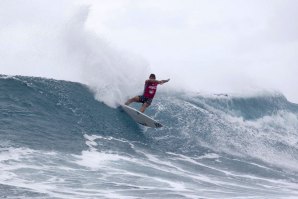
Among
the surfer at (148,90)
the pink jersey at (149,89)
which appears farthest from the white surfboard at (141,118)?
the pink jersey at (149,89)

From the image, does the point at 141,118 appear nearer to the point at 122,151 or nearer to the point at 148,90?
the point at 148,90

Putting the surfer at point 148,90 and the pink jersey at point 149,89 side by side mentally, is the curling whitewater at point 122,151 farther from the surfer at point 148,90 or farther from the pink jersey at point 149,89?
the pink jersey at point 149,89

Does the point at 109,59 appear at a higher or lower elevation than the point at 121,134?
higher

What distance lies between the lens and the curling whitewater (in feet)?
36.3

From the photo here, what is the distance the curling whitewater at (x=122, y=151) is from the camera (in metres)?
11.1

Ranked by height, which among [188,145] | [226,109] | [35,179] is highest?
[226,109]

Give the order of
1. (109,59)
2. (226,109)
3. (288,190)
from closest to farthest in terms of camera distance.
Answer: (288,190)
(109,59)
(226,109)

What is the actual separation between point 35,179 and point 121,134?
24.2 feet

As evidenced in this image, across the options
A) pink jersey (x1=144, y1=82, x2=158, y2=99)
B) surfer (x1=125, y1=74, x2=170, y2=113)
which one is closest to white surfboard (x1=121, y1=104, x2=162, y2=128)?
surfer (x1=125, y1=74, x2=170, y2=113)

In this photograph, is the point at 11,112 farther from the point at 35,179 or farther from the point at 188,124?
the point at 188,124

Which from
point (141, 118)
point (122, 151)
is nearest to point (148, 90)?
point (141, 118)

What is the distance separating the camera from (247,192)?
13172 millimetres

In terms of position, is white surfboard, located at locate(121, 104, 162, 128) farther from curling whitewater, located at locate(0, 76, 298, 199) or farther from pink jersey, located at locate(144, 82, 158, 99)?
pink jersey, located at locate(144, 82, 158, 99)

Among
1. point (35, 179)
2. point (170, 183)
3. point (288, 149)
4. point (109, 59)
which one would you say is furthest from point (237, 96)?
point (35, 179)
